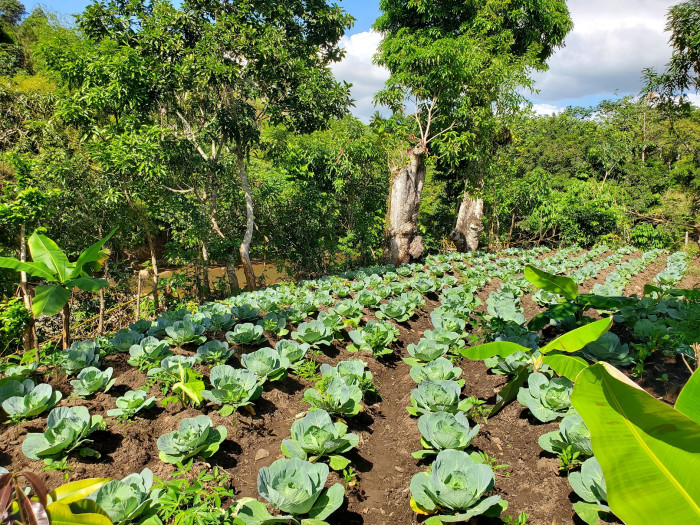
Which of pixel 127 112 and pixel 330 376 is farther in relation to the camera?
pixel 127 112

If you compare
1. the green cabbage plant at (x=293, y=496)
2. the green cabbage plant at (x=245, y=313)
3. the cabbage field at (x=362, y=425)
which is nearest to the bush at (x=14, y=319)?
the cabbage field at (x=362, y=425)

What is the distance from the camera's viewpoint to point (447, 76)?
31.8 feet

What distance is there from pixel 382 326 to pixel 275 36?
5.92 meters

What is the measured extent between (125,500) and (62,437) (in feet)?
2.92

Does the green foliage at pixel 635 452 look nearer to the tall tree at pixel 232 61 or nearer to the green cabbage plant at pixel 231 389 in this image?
the green cabbage plant at pixel 231 389

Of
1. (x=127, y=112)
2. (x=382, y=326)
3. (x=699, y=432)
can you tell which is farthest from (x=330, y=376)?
(x=127, y=112)

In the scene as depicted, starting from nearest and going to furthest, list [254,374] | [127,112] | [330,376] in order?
1. [254,374]
2. [330,376]
3. [127,112]

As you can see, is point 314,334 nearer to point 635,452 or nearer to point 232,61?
point 635,452

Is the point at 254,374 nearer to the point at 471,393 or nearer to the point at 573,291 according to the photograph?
the point at 471,393

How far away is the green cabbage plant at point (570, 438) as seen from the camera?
2078 millimetres

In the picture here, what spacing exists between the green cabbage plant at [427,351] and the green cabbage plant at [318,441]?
59.4 inches

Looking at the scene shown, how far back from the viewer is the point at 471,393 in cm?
346

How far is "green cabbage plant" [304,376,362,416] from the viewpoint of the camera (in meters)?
2.87

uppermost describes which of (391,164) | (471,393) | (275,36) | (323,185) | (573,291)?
(275,36)
